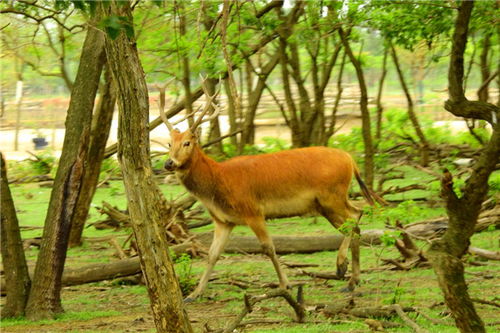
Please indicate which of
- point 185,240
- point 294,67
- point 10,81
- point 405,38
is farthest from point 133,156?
point 10,81

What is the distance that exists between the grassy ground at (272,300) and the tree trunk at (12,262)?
0.20 m

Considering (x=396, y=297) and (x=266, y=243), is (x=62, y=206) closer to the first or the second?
(x=266, y=243)

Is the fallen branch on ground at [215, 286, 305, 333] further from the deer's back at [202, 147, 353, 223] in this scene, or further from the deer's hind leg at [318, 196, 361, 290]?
the deer's back at [202, 147, 353, 223]

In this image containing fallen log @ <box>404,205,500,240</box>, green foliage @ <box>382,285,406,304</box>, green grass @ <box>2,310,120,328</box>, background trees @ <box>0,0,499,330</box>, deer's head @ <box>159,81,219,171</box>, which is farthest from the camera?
fallen log @ <box>404,205,500,240</box>

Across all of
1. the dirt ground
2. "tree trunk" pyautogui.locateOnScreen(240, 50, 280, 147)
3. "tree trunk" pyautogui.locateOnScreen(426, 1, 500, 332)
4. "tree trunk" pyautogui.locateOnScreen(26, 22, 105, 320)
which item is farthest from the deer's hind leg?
"tree trunk" pyautogui.locateOnScreen(240, 50, 280, 147)

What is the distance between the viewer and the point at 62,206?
8320 millimetres

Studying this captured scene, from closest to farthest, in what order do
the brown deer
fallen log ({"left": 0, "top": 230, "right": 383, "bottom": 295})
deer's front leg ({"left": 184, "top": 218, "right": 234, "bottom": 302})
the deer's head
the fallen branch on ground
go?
the fallen branch on ground < deer's front leg ({"left": 184, "top": 218, "right": 234, "bottom": 302}) < the deer's head < the brown deer < fallen log ({"left": 0, "top": 230, "right": 383, "bottom": 295})

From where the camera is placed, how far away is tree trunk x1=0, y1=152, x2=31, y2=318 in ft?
27.3

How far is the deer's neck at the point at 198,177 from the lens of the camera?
31.8 feet

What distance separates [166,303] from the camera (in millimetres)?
6094

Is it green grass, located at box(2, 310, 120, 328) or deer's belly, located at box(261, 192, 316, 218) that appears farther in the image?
deer's belly, located at box(261, 192, 316, 218)

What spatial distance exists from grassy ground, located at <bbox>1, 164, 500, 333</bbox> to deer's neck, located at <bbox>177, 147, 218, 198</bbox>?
2.71 ft

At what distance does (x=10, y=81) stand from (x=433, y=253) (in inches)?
924

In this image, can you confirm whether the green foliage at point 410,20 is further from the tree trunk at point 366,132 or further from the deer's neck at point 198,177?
the deer's neck at point 198,177
